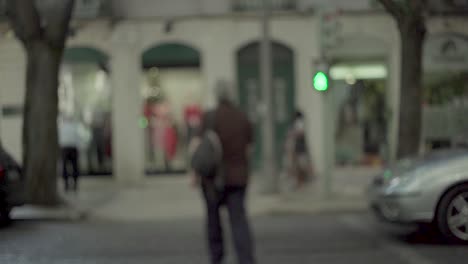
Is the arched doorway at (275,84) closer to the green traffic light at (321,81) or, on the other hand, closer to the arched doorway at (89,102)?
the arched doorway at (89,102)

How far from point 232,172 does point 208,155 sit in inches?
10.7

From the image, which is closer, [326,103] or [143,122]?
[326,103]

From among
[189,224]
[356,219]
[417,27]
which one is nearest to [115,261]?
[189,224]

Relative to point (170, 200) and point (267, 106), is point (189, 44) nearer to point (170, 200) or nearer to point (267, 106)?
point (267, 106)

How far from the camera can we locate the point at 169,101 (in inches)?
740

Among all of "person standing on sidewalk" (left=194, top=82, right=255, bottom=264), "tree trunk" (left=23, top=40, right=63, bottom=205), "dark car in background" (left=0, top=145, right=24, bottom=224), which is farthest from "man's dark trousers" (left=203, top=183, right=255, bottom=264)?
"tree trunk" (left=23, top=40, right=63, bottom=205)

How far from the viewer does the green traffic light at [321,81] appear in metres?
13.4

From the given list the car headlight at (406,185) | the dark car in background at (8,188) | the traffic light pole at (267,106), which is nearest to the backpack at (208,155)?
the car headlight at (406,185)

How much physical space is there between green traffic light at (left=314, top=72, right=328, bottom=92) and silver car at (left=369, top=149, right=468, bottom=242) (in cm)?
428

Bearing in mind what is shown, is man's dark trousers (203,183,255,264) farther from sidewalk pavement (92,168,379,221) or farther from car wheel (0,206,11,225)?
sidewalk pavement (92,168,379,221)

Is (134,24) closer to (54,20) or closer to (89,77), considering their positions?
(89,77)

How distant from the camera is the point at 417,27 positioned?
1276cm

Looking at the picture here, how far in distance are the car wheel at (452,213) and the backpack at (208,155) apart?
130 inches

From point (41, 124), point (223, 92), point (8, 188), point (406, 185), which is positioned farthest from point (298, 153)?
point (223, 92)
